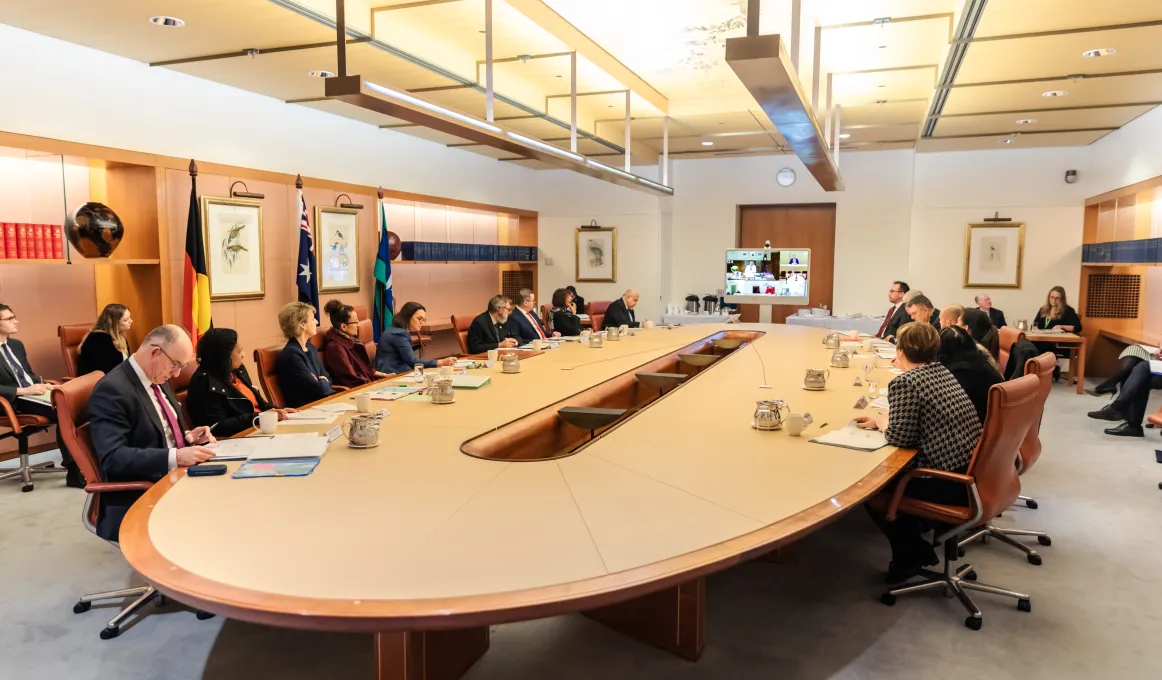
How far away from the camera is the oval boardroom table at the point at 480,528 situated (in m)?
1.62

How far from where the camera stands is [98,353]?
4.86 m

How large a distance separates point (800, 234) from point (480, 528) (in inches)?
389

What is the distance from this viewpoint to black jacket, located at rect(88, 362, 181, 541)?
2.65 m

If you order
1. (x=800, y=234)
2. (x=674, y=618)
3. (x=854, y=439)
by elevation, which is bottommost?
(x=674, y=618)

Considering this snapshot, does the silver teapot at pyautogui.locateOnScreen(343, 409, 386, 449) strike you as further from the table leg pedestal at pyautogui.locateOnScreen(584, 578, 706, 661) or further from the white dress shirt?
the table leg pedestal at pyautogui.locateOnScreen(584, 578, 706, 661)

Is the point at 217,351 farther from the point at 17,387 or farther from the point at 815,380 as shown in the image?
the point at 815,380

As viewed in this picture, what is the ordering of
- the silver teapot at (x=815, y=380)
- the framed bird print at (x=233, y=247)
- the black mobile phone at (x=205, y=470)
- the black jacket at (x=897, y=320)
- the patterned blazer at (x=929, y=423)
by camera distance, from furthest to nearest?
the black jacket at (x=897, y=320) < the framed bird print at (x=233, y=247) < the silver teapot at (x=815, y=380) < the patterned blazer at (x=929, y=423) < the black mobile phone at (x=205, y=470)

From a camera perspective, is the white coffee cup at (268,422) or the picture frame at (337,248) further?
the picture frame at (337,248)

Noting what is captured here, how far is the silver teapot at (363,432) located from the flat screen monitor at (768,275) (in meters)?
7.76

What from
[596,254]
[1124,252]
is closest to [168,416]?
[596,254]

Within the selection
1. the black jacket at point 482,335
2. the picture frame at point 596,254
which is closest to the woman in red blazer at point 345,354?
the black jacket at point 482,335

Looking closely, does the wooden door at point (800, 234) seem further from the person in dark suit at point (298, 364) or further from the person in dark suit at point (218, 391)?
the person in dark suit at point (218, 391)

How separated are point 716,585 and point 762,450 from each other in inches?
31.3

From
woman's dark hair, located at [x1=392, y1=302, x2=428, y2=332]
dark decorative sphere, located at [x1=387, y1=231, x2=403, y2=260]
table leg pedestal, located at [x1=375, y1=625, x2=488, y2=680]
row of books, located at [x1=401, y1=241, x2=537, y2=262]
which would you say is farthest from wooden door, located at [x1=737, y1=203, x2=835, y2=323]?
table leg pedestal, located at [x1=375, y1=625, x2=488, y2=680]
